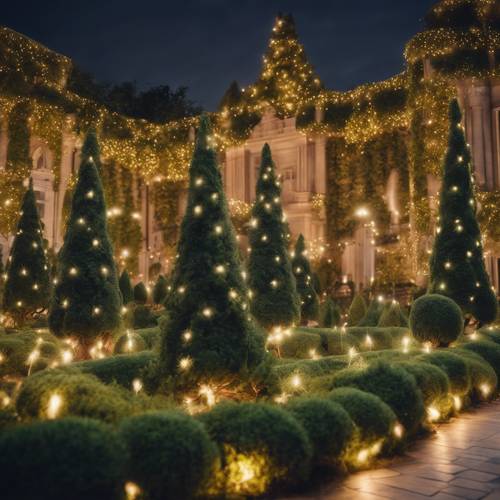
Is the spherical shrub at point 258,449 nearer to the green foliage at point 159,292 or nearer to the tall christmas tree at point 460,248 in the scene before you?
the tall christmas tree at point 460,248

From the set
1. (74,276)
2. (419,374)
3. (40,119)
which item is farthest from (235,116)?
(419,374)

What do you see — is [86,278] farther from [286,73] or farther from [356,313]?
[286,73]

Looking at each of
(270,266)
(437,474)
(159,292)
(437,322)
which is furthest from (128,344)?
(159,292)

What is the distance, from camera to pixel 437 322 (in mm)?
10461

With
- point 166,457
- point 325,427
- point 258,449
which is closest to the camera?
point 166,457

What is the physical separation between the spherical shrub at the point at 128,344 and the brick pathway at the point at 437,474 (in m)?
6.81

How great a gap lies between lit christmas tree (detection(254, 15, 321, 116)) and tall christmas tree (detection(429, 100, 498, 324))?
615 inches

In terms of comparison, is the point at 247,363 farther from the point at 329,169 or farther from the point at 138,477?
the point at 329,169

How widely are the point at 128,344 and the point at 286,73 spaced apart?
850 inches

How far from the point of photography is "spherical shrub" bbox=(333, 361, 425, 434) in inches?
242

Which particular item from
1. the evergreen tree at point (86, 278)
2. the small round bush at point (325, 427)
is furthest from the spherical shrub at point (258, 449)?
the evergreen tree at point (86, 278)

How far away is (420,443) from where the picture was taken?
6387 mm

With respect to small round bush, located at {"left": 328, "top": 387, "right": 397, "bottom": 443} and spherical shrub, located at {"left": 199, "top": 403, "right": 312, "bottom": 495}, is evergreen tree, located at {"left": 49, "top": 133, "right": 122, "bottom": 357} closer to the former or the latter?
small round bush, located at {"left": 328, "top": 387, "right": 397, "bottom": 443}

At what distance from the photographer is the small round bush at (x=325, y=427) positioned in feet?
16.2
